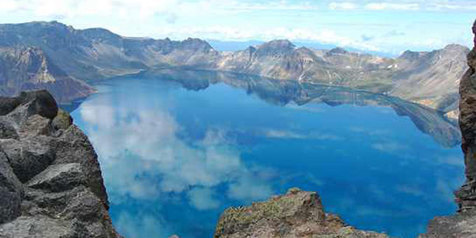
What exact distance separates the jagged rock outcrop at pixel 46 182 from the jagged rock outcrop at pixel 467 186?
24.1 m

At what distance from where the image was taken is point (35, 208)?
81.3 feet

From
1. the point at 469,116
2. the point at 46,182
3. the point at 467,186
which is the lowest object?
→ the point at 46,182

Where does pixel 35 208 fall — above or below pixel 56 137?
below

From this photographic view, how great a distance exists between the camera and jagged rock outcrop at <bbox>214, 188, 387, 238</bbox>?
2953 centimetres

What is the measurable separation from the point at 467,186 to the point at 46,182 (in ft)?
124

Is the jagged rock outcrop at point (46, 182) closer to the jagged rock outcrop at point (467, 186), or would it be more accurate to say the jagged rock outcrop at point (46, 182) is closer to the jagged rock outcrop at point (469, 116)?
the jagged rock outcrop at point (467, 186)

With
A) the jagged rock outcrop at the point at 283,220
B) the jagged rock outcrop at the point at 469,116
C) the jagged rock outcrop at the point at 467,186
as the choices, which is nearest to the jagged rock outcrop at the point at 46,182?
the jagged rock outcrop at the point at 283,220

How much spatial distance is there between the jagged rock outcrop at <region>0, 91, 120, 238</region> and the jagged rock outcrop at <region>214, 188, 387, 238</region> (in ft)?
28.6

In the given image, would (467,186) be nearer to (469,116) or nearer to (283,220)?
(469,116)

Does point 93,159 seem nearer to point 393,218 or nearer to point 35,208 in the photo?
point 35,208

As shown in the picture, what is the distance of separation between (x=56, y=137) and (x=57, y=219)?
Answer: 12983mm

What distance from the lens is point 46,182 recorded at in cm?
2714

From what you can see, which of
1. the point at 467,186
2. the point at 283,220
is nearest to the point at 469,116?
the point at 467,186

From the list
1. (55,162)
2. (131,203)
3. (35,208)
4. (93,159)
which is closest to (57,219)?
(35,208)
